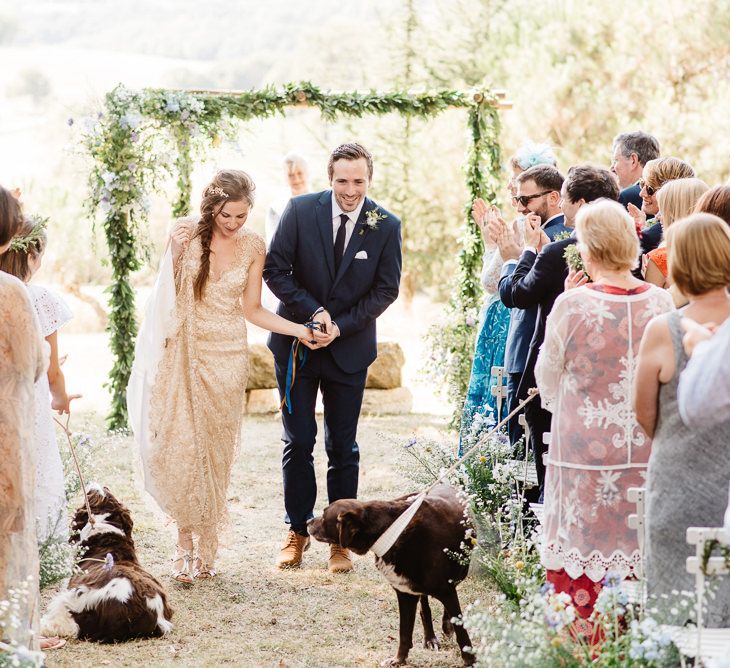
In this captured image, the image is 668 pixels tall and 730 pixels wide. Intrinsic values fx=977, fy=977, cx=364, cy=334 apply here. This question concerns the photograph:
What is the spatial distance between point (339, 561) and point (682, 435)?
9.73ft

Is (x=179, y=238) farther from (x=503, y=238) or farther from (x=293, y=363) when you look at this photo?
(x=503, y=238)

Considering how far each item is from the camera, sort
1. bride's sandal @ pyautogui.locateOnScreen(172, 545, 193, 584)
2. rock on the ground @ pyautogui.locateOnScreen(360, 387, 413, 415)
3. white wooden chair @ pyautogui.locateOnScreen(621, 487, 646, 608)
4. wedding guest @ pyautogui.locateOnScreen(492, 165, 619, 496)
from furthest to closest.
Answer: rock on the ground @ pyautogui.locateOnScreen(360, 387, 413, 415) → bride's sandal @ pyautogui.locateOnScreen(172, 545, 193, 584) → wedding guest @ pyautogui.locateOnScreen(492, 165, 619, 496) → white wooden chair @ pyautogui.locateOnScreen(621, 487, 646, 608)

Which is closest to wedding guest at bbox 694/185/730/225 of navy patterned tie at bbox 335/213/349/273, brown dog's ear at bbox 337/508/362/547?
brown dog's ear at bbox 337/508/362/547

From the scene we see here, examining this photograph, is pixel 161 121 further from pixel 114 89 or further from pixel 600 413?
pixel 600 413

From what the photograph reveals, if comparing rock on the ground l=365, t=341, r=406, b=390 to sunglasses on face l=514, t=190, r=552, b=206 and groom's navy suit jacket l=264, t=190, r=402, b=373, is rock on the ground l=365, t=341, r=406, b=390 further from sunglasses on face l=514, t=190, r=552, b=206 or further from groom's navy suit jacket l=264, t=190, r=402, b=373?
sunglasses on face l=514, t=190, r=552, b=206

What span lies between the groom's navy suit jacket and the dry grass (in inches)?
47.1

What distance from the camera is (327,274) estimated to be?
18.0 feet

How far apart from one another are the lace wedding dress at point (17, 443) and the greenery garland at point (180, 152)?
17.8 feet

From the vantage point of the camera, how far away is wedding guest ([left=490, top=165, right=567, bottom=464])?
4773mm

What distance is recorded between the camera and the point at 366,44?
29188 millimetres

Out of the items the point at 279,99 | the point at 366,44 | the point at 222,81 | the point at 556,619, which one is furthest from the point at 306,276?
the point at 222,81

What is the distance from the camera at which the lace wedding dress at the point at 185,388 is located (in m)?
5.09

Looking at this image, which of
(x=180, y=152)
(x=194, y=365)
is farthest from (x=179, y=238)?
(x=180, y=152)

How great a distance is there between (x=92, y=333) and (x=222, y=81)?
35.7 m
